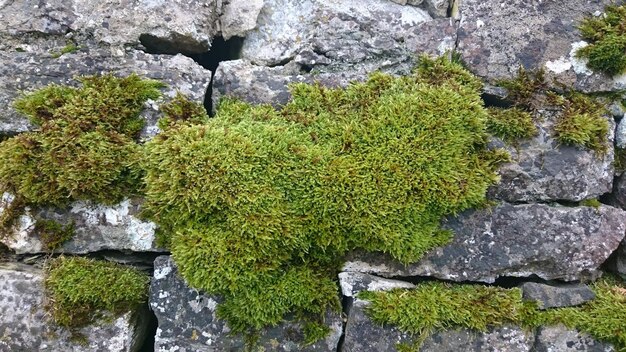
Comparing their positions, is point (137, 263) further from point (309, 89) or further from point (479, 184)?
point (479, 184)

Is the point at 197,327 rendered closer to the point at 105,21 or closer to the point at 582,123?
the point at 105,21

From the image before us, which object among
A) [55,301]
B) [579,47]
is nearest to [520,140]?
[579,47]

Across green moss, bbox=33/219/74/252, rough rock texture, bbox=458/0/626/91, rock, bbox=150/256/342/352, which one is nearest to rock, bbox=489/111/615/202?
rough rock texture, bbox=458/0/626/91

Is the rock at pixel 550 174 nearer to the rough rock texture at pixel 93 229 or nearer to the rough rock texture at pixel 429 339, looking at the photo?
the rough rock texture at pixel 429 339

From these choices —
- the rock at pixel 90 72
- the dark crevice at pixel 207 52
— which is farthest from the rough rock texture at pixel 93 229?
the dark crevice at pixel 207 52

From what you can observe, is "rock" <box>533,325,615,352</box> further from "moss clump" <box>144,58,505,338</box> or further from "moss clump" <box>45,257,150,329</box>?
"moss clump" <box>45,257,150,329</box>

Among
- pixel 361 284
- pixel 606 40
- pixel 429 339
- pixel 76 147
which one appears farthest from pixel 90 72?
pixel 606 40

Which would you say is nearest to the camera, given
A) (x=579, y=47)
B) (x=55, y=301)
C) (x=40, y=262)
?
(x=55, y=301)
